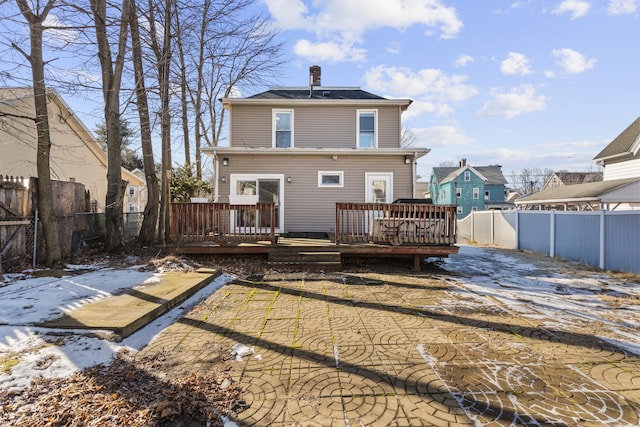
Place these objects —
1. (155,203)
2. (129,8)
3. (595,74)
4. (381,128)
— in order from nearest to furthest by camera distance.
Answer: (129,8) → (155,203) → (381,128) → (595,74)

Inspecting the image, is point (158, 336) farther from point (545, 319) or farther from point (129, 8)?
point (129, 8)

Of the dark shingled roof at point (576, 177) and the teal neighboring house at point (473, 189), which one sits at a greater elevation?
the dark shingled roof at point (576, 177)

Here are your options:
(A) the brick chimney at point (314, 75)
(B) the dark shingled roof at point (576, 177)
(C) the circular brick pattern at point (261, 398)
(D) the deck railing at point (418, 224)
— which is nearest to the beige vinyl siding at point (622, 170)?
(D) the deck railing at point (418, 224)

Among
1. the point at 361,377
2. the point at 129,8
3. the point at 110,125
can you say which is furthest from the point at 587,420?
the point at 129,8

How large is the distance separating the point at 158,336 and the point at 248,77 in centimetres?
1593

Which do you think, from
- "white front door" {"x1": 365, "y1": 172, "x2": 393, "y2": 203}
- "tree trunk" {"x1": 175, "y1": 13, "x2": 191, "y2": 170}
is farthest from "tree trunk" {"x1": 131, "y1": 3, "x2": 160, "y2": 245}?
"white front door" {"x1": 365, "y1": 172, "x2": 393, "y2": 203}

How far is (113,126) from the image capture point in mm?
9016

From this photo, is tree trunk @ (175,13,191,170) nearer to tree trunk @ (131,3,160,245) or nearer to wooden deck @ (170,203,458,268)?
tree trunk @ (131,3,160,245)

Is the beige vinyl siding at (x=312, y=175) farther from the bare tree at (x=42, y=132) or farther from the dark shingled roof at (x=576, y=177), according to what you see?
the dark shingled roof at (x=576, y=177)

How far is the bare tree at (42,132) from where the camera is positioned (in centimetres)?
648

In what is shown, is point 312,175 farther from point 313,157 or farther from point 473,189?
point 473,189

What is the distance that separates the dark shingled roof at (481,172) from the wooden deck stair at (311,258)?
30997 millimetres

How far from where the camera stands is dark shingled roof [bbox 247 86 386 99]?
11.9 m

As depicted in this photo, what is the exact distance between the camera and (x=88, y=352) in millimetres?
3051
